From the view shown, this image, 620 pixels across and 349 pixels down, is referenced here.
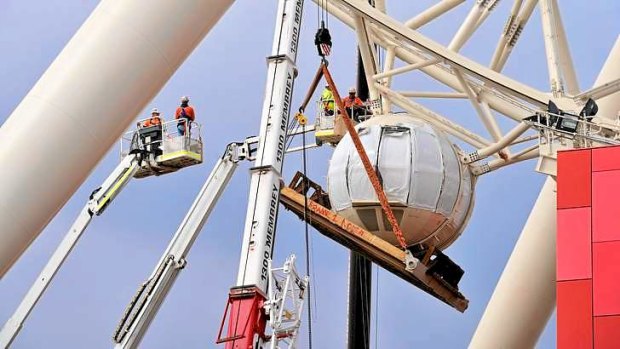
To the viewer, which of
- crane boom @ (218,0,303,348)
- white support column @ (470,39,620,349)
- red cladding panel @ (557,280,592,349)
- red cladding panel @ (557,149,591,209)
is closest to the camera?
crane boom @ (218,0,303,348)

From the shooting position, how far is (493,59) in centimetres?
4631

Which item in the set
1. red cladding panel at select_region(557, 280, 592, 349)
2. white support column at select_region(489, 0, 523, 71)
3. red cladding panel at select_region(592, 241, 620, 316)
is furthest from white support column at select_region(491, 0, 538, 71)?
red cladding panel at select_region(557, 280, 592, 349)

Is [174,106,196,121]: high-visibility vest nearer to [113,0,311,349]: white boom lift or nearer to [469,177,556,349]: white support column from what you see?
Answer: [113,0,311,349]: white boom lift

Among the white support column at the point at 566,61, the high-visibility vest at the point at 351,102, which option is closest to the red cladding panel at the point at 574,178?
the white support column at the point at 566,61

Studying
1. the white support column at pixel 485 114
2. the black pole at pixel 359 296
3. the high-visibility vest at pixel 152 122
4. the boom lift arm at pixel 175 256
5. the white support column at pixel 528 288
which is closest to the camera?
the boom lift arm at pixel 175 256

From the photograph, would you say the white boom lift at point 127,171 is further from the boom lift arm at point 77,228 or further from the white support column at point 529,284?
the white support column at point 529,284

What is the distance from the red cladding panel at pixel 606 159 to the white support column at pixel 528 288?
1286 cm

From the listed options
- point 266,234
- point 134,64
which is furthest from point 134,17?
point 266,234

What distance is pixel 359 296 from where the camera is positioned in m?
54.6

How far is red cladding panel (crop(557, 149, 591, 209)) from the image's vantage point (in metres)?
32.6

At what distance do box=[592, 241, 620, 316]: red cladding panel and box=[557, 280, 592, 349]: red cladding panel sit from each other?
0.51 ft

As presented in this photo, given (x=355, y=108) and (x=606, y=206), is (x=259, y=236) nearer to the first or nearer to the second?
(x=606, y=206)

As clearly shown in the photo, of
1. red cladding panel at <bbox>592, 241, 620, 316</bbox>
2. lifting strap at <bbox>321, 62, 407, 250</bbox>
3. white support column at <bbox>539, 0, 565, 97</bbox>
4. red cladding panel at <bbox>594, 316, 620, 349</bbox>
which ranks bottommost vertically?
red cladding panel at <bbox>594, 316, 620, 349</bbox>

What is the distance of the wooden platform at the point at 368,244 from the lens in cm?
4278
